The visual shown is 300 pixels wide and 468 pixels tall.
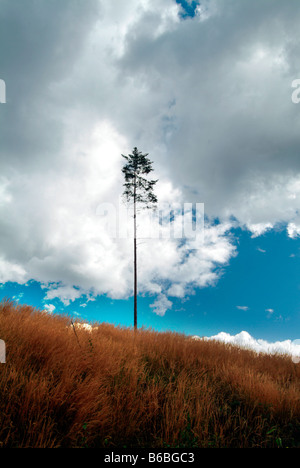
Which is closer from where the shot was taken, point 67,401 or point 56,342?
point 67,401

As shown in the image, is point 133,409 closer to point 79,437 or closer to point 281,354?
point 79,437

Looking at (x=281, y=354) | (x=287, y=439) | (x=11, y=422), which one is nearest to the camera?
(x=11, y=422)

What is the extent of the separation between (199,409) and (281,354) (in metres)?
10.0

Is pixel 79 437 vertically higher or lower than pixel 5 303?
lower

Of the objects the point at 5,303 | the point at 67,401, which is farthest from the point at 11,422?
the point at 5,303

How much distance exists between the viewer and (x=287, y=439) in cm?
399

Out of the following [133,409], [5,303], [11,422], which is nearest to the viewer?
[11,422]

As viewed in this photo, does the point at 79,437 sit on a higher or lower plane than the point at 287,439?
higher
